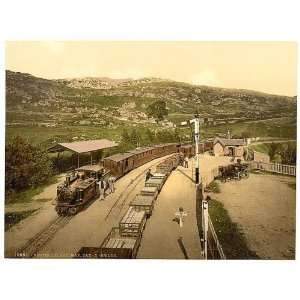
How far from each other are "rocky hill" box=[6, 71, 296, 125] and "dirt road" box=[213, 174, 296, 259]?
0.57 metres

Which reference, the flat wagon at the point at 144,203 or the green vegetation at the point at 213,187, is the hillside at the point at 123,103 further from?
the flat wagon at the point at 144,203

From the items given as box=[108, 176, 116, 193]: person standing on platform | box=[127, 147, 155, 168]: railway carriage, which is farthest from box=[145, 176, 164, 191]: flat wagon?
box=[108, 176, 116, 193]: person standing on platform

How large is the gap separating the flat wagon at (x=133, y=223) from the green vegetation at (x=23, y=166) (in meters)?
0.74

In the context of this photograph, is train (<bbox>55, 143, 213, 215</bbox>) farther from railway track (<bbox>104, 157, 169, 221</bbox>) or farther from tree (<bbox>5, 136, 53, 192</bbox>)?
tree (<bbox>5, 136, 53, 192</bbox>)

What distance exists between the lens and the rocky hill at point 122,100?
334 cm

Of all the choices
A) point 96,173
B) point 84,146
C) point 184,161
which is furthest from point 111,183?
point 184,161

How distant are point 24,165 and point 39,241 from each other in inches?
25.2

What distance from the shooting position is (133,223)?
10.6 ft

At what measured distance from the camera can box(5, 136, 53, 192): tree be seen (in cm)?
333

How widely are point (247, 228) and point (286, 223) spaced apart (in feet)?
1.08

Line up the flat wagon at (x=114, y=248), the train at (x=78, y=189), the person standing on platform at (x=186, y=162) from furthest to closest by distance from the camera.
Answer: the person standing on platform at (x=186, y=162) → the train at (x=78, y=189) → the flat wagon at (x=114, y=248)

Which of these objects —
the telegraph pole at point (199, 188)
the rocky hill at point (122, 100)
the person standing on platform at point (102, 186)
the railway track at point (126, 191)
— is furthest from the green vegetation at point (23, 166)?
the telegraph pole at point (199, 188)
